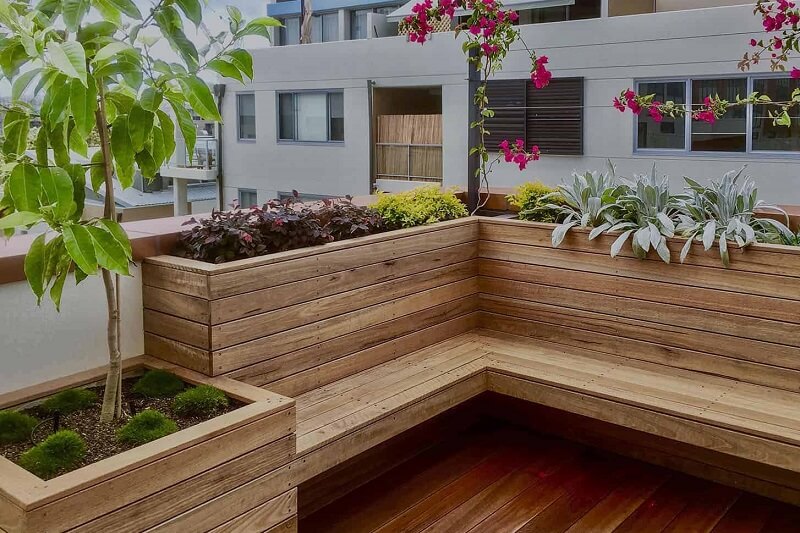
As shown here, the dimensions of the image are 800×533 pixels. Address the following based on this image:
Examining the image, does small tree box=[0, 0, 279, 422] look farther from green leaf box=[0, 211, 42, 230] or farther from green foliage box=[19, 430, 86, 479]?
green foliage box=[19, 430, 86, 479]

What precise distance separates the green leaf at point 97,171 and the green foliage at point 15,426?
24.5 inches

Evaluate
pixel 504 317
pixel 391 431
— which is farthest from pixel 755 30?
pixel 391 431

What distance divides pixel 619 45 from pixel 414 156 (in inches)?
103

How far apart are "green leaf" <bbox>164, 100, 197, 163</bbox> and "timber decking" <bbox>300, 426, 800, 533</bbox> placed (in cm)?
139

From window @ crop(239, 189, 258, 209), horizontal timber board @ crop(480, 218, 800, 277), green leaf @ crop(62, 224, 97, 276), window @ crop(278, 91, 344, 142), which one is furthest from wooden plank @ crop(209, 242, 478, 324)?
window @ crop(239, 189, 258, 209)

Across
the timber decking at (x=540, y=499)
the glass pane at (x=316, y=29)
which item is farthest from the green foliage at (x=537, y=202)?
the glass pane at (x=316, y=29)

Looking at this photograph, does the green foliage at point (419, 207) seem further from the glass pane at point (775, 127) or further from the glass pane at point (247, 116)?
the glass pane at point (247, 116)

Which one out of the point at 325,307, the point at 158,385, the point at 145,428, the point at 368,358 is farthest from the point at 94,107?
the point at 368,358

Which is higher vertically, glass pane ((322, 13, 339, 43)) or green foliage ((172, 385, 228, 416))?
glass pane ((322, 13, 339, 43))

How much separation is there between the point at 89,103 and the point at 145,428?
810mm

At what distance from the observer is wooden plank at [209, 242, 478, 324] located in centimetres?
258

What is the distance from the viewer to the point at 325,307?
291 cm

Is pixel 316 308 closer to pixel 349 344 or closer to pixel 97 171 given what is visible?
pixel 349 344

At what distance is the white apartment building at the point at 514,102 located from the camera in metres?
7.95
